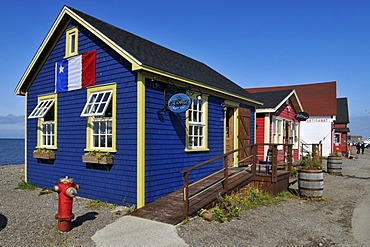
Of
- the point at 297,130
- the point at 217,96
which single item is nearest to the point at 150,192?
the point at 217,96

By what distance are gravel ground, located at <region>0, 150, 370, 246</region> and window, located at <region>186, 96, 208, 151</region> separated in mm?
2814

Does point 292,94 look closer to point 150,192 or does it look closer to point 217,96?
point 217,96

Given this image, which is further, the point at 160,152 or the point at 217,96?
the point at 217,96

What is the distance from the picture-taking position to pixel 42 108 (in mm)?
10586

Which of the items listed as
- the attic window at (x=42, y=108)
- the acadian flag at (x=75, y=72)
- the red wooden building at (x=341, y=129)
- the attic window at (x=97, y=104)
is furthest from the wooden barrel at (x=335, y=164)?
the red wooden building at (x=341, y=129)

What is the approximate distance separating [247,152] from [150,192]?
665 centimetres

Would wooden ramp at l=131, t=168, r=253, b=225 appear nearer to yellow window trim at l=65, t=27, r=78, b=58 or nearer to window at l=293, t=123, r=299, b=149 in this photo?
yellow window trim at l=65, t=27, r=78, b=58

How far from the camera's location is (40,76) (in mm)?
11172

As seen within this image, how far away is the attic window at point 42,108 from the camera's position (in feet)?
33.7

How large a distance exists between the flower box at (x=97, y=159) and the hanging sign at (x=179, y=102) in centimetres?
213

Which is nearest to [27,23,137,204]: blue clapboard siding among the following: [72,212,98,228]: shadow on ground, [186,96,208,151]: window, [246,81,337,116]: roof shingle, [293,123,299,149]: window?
[72,212,98,228]: shadow on ground

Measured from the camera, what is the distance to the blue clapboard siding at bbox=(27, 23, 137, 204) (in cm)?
801

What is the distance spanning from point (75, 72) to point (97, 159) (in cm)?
303

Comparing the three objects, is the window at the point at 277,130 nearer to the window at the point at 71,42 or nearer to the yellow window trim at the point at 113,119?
the yellow window trim at the point at 113,119
